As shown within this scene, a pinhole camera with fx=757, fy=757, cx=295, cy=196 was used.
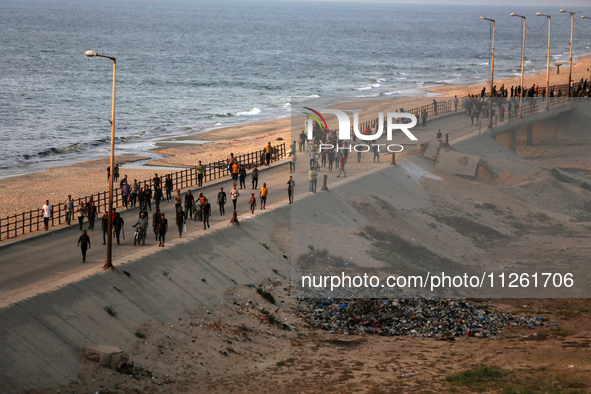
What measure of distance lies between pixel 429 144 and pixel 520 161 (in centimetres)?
606

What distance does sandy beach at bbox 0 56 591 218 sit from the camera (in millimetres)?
41656

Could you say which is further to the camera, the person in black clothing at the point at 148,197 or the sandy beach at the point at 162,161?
the sandy beach at the point at 162,161

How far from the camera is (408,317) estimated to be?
24234mm

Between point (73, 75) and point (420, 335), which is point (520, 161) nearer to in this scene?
point (420, 335)

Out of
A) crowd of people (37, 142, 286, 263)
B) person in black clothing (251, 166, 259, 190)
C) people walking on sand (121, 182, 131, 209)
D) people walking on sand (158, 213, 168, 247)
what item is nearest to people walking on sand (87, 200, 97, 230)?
crowd of people (37, 142, 286, 263)

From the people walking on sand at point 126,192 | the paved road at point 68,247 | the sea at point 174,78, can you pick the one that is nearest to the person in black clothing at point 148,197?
the paved road at point 68,247

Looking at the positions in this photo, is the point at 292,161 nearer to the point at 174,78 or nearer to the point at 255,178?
the point at 255,178

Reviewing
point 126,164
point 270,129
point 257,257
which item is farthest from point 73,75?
point 257,257

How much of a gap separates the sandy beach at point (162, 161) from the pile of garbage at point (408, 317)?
19861mm

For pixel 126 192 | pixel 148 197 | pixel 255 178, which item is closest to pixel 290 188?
pixel 255 178

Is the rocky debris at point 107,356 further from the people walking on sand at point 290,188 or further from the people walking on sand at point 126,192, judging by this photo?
the people walking on sand at point 290,188

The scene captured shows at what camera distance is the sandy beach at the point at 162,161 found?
137 feet

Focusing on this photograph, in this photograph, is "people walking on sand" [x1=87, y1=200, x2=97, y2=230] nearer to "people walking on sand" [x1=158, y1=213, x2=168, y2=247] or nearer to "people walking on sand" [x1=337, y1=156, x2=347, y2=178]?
"people walking on sand" [x1=158, y1=213, x2=168, y2=247]

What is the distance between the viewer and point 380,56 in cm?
15788
